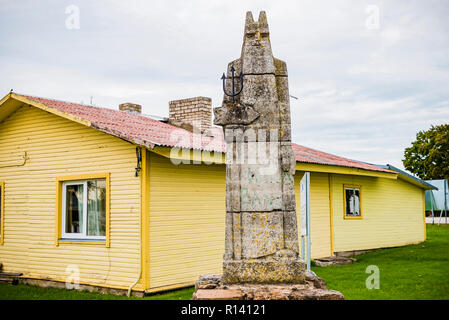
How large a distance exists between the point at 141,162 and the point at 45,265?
13.2ft

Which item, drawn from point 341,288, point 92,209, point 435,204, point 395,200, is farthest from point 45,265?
point 435,204

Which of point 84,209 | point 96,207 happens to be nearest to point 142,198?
point 96,207

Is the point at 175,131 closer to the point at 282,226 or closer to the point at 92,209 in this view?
the point at 92,209

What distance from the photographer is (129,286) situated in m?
10.5

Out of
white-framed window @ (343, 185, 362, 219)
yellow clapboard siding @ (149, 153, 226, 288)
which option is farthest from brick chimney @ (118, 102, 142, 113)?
white-framed window @ (343, 185, 362, 219)

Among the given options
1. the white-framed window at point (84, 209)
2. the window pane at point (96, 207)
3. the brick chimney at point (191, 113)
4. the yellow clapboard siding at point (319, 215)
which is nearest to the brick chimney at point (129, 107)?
the brick chimney at point (191, 113)

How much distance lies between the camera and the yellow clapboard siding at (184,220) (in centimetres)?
1071

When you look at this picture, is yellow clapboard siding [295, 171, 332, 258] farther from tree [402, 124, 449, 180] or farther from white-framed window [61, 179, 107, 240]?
tree [402, 124, 449, 180]

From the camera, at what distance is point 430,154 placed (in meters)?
55.6

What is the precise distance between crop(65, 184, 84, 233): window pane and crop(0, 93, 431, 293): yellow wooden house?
0.02 metres

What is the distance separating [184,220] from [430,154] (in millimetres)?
50045

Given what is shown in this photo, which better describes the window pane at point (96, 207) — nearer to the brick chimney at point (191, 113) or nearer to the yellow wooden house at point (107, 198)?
the yellow wooden house at point (107, 198)

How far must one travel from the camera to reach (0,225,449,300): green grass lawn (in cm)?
1012

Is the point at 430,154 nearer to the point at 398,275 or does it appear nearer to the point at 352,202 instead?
the point at 352,202
